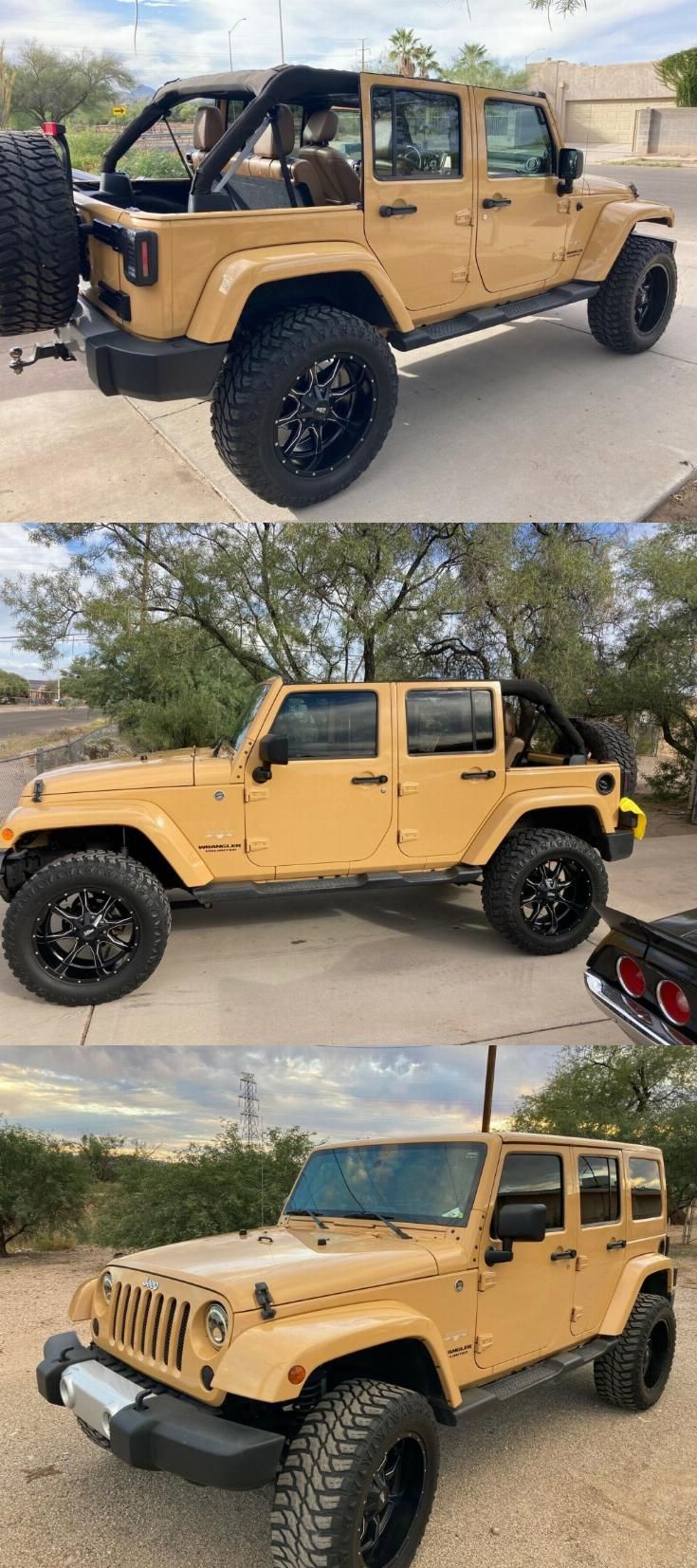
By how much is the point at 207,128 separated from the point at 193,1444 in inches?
258

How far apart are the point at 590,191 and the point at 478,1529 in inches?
295

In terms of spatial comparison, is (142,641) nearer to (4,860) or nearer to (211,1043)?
(4,860)

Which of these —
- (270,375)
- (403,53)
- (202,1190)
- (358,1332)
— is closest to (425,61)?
(403,53)

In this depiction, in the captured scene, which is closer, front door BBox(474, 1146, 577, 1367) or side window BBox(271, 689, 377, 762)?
front door BBox(474, 1146, 577, 1367)

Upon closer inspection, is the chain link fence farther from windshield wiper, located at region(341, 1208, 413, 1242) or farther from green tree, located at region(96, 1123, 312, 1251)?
green tree, located at region(96, 1123, 312, 1251)

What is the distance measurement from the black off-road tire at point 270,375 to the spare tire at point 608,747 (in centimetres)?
290

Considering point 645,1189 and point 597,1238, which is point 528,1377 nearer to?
point 597,1238

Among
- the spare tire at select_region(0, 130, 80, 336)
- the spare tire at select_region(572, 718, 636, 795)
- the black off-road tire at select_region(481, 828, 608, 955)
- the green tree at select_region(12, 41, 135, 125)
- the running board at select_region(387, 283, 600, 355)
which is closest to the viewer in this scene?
the spare tire at select_region(0, 130, 80, 336)

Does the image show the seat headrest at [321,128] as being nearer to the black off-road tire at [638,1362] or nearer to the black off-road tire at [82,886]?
the black off-road tire at [82,886]

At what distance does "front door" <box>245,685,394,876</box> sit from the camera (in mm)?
5516

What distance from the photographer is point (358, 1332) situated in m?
2.94

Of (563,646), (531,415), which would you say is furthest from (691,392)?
(563,646)

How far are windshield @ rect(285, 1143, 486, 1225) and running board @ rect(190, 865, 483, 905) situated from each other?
63.6 inches

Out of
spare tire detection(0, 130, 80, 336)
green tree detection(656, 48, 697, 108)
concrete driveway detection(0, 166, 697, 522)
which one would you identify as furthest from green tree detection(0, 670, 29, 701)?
green tree detection(656, 48, 697, 108)
